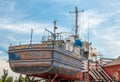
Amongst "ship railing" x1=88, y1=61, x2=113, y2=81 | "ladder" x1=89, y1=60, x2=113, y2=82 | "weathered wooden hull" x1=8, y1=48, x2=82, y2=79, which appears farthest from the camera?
"ship railing" x1=88, y1=61, x2=113, y2=81

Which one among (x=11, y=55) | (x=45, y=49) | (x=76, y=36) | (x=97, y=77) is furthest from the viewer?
(x=76, y=36)

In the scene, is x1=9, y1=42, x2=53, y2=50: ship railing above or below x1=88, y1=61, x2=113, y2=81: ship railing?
above

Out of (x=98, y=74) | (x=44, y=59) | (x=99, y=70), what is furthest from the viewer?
(x=99, y=70)

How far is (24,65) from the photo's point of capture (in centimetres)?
2198

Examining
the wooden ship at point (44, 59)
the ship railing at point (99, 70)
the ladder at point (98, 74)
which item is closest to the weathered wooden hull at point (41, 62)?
the wooden ship at point (44, 59)

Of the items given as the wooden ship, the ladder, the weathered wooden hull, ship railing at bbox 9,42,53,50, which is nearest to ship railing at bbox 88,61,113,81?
the ladder

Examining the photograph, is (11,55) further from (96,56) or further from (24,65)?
(96,56)

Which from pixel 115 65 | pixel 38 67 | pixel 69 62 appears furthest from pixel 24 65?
pixel 115 65

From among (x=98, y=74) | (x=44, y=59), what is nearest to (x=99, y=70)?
(x=98, y=74)

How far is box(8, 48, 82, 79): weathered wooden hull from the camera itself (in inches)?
835

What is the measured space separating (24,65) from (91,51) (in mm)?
11273

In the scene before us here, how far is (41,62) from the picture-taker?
69.8ft

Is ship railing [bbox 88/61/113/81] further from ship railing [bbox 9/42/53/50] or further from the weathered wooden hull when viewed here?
ship railing [bbox 9/42/53/50]

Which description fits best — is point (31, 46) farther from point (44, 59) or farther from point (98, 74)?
point (98, 74)
